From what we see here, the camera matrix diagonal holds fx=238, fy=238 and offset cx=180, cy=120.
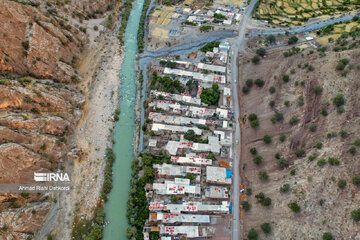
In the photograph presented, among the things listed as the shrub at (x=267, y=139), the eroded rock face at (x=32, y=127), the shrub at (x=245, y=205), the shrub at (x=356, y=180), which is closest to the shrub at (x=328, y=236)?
the shrub at (x=356, y=180)

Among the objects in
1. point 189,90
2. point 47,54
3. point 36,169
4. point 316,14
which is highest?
point 316,14

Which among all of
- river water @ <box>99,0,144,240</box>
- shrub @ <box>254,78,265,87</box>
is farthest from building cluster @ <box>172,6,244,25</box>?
shrub @ <box>254,78,265,87</box>

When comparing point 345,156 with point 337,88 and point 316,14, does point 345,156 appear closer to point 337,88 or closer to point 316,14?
point 337,88

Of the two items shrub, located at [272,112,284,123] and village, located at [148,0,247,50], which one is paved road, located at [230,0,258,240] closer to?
village, located at [148,0,247,50]

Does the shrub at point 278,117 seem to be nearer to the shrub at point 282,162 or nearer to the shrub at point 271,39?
the shrub at point 282,162

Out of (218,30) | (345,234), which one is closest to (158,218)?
(345,234)

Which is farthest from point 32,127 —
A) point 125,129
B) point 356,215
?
point 356,215
